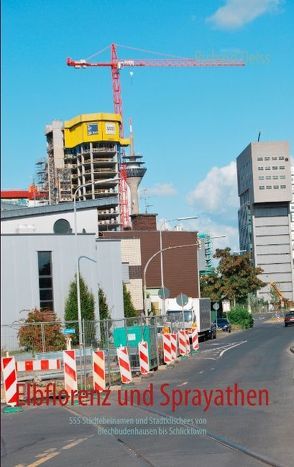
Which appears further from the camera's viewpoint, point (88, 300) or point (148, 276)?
point (148, 276)

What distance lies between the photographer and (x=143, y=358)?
28000 millimetres

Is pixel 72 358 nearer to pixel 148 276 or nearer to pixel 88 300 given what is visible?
pixel 88 300

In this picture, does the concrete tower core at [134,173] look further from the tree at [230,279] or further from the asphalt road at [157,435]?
the asphalt road at [157,435]

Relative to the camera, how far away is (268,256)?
199m

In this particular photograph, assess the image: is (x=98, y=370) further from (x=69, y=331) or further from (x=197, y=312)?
(x=197, y=312)

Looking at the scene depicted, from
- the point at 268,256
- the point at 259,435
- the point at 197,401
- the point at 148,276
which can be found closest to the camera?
the point at 259,435

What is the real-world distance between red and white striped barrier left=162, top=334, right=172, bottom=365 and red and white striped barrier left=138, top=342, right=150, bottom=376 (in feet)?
15.3

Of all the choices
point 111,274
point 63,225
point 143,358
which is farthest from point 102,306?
point 143,358

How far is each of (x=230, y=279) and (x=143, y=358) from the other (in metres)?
72.9

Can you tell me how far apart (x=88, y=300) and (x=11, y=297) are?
44.3m

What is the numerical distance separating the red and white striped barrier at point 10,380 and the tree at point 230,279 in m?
81.6

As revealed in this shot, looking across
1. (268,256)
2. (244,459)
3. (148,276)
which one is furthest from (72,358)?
(268,256)

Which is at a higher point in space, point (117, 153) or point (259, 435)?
point (117, 153)

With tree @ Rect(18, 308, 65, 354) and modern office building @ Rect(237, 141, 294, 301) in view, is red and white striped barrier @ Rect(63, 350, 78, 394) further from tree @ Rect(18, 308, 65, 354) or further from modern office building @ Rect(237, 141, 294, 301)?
modern office building @ Rect(237, 141, 294, 301)
